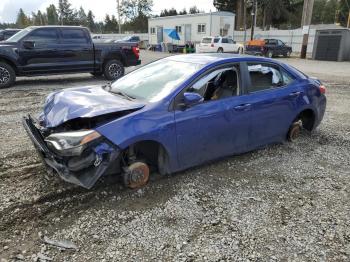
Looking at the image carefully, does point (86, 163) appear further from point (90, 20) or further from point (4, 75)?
point (90, 20)

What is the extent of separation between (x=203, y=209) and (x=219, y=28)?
1321 inches

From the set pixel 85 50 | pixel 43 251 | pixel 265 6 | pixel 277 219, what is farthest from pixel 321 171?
pixel 265 6

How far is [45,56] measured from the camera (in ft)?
34.9

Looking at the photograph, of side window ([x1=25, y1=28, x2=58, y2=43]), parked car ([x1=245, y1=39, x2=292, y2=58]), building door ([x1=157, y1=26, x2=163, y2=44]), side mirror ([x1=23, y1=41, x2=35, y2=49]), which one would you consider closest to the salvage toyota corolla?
side mirror ([x1=23, y1=41, x2=35, y2=49])

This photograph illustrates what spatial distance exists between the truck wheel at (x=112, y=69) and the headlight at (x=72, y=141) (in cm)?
908

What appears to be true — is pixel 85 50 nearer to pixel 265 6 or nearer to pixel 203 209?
pixel 203 209

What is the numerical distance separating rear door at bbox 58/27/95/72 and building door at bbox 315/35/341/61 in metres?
19.4

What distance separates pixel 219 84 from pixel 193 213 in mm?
1826

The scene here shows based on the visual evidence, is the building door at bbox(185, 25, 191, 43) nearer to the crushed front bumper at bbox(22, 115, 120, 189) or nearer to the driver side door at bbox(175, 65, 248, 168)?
the driver side door at bbox(175, 65, 248, 168)

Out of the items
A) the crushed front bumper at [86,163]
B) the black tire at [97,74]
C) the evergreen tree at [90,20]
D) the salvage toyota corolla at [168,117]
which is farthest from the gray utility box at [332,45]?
the evergreen tree at [90,20]

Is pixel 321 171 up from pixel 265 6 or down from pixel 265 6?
down

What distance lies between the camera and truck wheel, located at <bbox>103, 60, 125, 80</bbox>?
39.3ft

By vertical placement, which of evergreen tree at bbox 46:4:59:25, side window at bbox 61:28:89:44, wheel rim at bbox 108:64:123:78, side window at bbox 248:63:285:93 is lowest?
wheel rim at bbox 108:64:123:78

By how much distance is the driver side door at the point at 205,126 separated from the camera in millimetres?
3783
